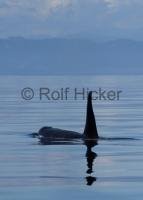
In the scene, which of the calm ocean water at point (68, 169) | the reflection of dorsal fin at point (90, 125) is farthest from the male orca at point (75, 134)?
the calm ocean water at point (68, 169)

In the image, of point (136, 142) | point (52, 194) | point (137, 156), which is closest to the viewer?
point (52, 194)

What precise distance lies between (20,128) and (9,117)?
12.0 metres

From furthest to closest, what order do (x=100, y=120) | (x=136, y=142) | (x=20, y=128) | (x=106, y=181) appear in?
(x=100, y=120), (x=20, y=128), (x=136, y=142), (x=106, y=181)

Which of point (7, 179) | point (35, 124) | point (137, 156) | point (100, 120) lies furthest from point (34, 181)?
point (100, 120)

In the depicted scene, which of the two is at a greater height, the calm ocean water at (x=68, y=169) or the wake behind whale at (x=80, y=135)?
the wake behind whale at (x=80, y=135)

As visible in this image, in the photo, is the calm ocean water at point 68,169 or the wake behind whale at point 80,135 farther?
the wake behind whale at point 80,135

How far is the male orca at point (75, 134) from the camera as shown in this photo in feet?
130

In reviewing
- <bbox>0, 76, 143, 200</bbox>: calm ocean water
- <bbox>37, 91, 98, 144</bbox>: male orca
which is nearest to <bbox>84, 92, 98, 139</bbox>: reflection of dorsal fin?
<bbox>37, 91, 98, 144</bbox>: male orca

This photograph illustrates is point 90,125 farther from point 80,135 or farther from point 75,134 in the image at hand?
point 75,134

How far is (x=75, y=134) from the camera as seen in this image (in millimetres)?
41094

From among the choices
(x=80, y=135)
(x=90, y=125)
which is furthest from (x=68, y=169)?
(x=80, y=135)

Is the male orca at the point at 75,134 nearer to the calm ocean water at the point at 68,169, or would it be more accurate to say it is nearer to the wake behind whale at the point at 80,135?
the wake behind whale at the point at 80,135

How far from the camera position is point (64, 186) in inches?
988

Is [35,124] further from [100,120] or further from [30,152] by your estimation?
[30,152]
